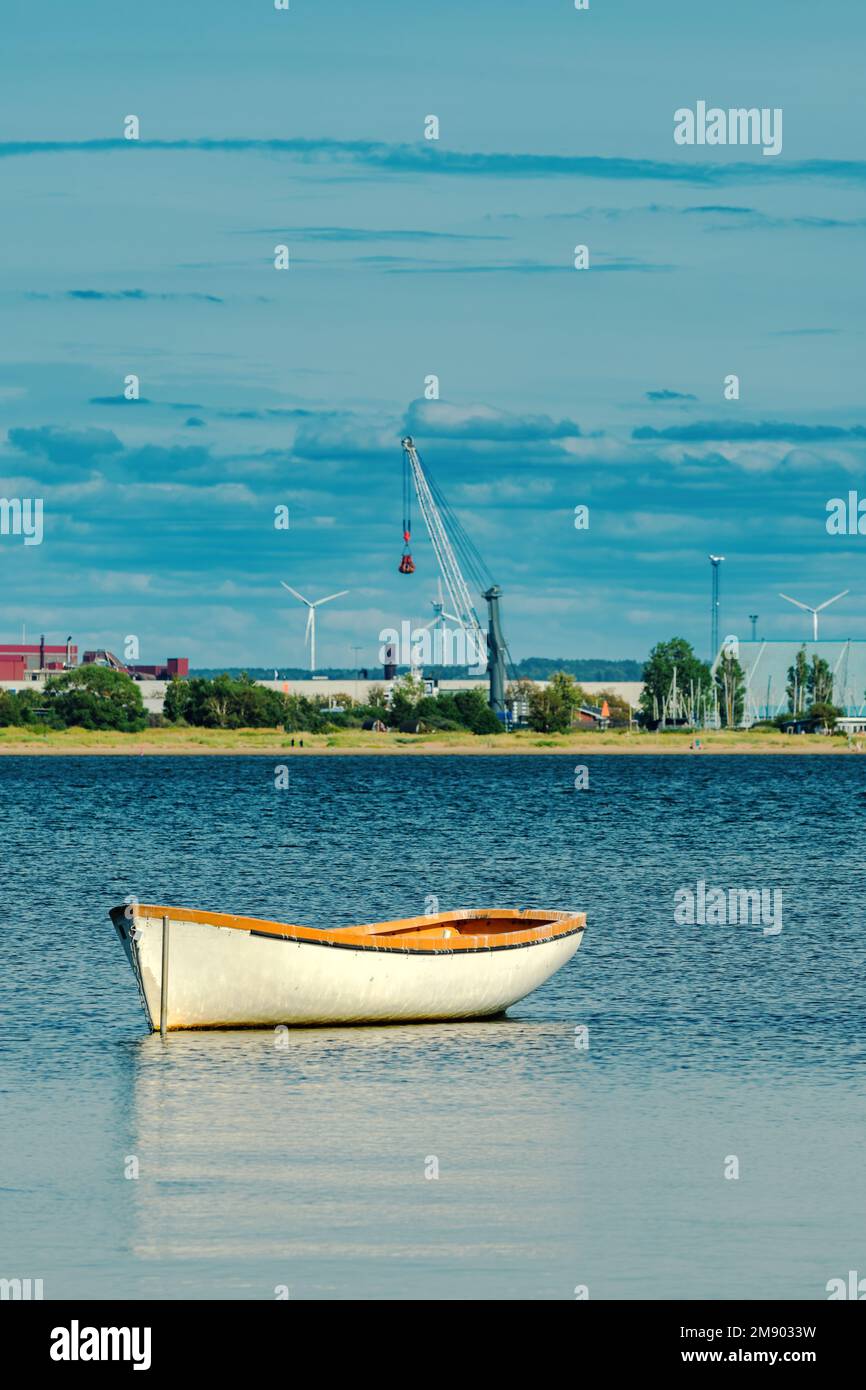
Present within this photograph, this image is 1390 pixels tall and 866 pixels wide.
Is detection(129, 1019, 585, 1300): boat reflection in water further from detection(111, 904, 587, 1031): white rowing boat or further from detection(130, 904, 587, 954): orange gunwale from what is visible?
detection(130, 904, 587, 954): orange gunwale

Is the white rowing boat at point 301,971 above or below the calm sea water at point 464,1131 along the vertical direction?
above

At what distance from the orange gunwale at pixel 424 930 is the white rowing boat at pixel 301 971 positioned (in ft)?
0.12

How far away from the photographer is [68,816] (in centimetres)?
14062

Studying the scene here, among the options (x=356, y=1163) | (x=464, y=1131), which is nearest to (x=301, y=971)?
(x=464, y=1131)

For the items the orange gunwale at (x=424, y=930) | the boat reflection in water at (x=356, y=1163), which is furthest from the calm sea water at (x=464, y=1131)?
the orange gunwale at (x=424, y=930)

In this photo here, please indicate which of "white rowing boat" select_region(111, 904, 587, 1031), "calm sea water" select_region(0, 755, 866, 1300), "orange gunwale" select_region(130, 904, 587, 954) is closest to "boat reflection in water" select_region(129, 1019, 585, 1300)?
"calm sea water" select_region(0, 755, 866, 1300)

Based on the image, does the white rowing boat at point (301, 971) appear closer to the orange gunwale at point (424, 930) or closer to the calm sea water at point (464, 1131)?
the orange gunwale at point (424, 930)

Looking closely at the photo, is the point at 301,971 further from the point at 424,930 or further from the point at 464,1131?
the point at 464,1131

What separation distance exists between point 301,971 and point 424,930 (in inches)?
266

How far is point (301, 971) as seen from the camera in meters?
40.7

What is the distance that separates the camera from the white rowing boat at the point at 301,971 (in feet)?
131

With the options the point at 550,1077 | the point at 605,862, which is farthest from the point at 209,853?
the point at 550,1077
